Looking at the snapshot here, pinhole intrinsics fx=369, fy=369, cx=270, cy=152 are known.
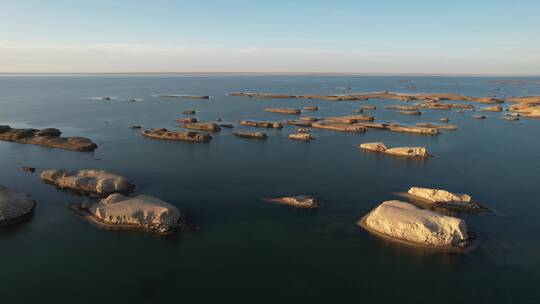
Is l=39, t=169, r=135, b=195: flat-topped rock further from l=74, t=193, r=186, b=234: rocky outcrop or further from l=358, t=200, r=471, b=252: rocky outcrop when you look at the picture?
l=358, t=200, r=471, b=252: rocky outcrop

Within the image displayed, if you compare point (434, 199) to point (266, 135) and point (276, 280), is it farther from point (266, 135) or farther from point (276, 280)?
point (266, 135)

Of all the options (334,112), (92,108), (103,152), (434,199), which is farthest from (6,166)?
(334,112)

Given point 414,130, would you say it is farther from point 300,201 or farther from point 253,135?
point 300,201

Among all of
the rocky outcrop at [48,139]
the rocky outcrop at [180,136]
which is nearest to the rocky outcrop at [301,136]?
the rocky outcrop at [180,136]

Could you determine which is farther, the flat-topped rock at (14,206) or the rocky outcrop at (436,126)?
the rocky outcrop at (436,126)

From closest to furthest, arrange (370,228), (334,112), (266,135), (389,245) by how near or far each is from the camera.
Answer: (389,245) < (370,228) < (266,135) < (334,112)

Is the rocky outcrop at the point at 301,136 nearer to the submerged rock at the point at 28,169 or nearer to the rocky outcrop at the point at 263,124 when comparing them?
the rocky outcrop at the point at 263,124

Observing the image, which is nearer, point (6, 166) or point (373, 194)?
point (373, 194)
